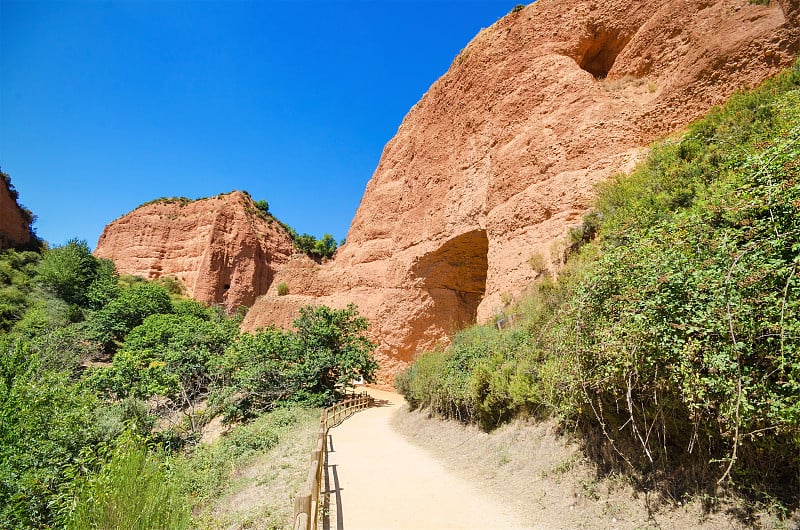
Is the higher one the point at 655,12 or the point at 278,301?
the point at 655,12

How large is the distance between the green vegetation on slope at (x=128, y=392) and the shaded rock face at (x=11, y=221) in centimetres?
1784

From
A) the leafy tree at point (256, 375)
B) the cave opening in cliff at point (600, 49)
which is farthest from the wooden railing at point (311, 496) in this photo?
the cave opening in cliff at point (600, 49)

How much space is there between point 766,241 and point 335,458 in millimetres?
8435

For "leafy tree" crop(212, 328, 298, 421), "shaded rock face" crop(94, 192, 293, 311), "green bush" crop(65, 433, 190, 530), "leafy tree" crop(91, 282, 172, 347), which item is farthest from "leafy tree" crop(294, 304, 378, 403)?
"shaded rock face" crop(94, 192, 293, 311)

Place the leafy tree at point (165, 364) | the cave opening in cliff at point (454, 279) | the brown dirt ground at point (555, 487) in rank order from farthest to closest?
the cave opening in cliff at point (454, 279), the leafy tree at point (165, 364), the brown dirt ground at point (555, 487)

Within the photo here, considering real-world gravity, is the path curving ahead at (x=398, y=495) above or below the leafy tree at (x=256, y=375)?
below

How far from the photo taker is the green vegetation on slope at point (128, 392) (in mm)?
6246

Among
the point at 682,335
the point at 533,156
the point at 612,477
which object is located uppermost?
the point at 533,156

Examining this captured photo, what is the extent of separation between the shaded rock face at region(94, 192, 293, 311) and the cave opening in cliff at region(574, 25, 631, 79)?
43.2 m

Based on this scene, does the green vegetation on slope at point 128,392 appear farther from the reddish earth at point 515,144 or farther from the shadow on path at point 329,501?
the reddish earth at point 515,144

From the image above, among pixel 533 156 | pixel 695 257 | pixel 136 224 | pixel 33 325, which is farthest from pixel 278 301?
pixel 136 224

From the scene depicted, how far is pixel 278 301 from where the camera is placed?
2866cm

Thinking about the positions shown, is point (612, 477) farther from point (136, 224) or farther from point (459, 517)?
point (136, 224)

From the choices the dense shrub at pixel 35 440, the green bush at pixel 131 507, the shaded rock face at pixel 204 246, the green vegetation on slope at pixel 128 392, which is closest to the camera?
the green bush at pixel 131 507
